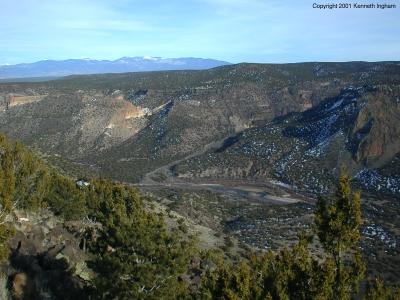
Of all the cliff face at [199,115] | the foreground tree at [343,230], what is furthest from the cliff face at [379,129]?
the foreground tree at [343,230]

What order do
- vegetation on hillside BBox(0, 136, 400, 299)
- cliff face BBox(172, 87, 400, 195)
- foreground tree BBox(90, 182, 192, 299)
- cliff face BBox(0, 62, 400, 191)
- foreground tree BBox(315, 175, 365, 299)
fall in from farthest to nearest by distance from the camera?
cliff face BBox(0, 62, 400, 191), cliff face BBox(172, 87, 400, 195), foreground tree BBox(90, 182, 192, 299), foreground tree BBox(315, 175, 365, 299), vegetation on hillside BBox(0, 136, 400, 299)

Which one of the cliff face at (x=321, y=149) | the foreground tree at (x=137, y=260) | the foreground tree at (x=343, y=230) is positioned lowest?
the cliff face at (x=321, y=149)

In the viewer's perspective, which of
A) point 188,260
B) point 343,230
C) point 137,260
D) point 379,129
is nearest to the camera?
point 343,230

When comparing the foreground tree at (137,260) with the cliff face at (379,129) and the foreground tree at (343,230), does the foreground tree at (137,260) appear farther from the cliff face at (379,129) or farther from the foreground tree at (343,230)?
the cliff face at (379,129)

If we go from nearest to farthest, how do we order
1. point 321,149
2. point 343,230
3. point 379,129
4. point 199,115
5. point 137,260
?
1. point 343,230
2. point 137,260
3. point 321,149
4. point 379,129
5. point 199,115

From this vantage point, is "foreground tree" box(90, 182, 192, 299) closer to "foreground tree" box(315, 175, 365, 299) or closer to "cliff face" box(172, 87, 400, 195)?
"foreground tree" box(315, 175, 365, 299)

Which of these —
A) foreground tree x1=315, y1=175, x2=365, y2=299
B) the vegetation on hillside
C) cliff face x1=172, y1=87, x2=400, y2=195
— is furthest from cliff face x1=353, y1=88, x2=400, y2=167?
foreground tree x1=315, y1=175, x2=365, y2=299

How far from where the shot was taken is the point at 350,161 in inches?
3595

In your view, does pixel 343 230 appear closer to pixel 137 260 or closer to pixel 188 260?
pixel 188 260

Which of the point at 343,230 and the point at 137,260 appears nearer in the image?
the point at 343,230

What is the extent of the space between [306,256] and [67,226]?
19.4 metres

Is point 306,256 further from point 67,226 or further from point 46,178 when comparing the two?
point 46,178

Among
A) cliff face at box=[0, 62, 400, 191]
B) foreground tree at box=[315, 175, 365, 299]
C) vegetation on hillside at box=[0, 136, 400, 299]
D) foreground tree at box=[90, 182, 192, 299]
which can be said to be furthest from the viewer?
cliff face at box=[0, 62, 400, 191]

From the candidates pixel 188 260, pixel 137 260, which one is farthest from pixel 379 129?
pixel 137 260
